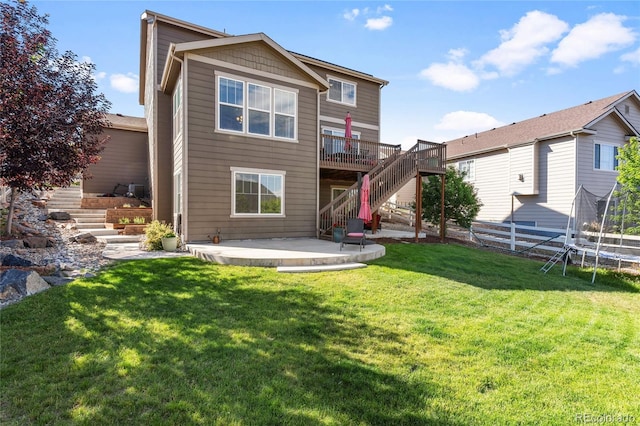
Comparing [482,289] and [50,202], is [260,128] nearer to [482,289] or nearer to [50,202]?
[482,289]

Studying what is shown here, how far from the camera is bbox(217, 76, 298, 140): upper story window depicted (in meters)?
10.2

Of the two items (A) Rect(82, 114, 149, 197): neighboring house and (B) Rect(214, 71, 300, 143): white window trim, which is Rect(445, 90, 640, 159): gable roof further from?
(A) Rect(82, 114, 149, 197): neighboring house

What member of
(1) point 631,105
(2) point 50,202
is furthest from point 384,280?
(1) point 631,105

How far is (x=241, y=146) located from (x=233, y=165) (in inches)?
27.7

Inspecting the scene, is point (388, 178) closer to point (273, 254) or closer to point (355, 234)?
point (355, 234)

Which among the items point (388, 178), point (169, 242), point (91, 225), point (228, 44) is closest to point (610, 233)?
point (388, 178)

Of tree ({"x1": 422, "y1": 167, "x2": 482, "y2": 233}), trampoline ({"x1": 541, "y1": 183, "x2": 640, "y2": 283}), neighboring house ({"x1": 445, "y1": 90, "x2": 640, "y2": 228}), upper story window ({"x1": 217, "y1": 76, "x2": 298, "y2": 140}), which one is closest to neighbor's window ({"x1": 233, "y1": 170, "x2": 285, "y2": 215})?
upper story window ({"x1": 217, "y1": 76, "x2": 298, "y2": 140})

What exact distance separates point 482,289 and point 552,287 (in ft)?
7.68

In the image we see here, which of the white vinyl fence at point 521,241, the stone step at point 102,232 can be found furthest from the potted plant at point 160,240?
the white vinyl fence at point 521,241

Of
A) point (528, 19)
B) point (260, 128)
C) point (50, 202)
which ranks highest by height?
point (528, 19)

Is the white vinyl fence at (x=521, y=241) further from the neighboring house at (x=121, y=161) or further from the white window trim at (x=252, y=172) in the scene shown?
the neighboring house at (x=121, y=161)

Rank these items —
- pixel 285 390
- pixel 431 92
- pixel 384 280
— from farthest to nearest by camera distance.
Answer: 1. pixel 431 92
2. pixel 384 280
3. pixel 285 390

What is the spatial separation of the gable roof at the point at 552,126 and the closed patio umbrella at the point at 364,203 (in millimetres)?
12681

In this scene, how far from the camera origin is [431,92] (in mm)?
14875
